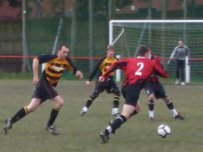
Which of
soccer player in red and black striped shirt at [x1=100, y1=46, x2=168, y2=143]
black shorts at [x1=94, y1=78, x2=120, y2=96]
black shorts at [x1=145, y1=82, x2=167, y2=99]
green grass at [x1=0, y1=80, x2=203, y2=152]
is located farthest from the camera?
black shorts at [x1=94, y1=78, x2=120, y2=96]

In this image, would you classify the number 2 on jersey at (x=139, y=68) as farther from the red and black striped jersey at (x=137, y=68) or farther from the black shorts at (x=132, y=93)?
the black shorts at (x=132, y=93)

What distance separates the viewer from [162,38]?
31.8m

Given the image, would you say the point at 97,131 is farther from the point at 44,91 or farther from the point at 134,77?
the point at 134,77

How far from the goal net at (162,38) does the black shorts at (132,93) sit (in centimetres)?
1862

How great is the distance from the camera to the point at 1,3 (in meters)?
44.1

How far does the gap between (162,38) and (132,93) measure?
19.8 metres

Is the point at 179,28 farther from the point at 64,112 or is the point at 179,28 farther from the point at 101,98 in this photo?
the point at 64,112

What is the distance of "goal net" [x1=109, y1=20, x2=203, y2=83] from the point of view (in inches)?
1227

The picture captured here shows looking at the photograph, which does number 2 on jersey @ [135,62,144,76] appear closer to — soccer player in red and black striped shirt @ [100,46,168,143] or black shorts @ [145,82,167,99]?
soccer player in red and black striped shirt @ [100,46,168,143]

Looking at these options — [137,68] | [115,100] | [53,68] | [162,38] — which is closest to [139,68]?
[137,68]

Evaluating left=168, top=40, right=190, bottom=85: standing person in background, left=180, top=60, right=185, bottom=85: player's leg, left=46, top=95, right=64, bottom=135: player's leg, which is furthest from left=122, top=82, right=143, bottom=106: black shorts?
left=180, top=60, right=185, bottom=85: player's leg

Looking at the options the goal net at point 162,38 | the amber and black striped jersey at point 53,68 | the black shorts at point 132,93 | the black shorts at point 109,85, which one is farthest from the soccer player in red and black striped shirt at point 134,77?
the goal net at point 162,38

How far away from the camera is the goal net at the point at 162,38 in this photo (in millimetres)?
Answer: 31156

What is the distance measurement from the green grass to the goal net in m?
9.39
